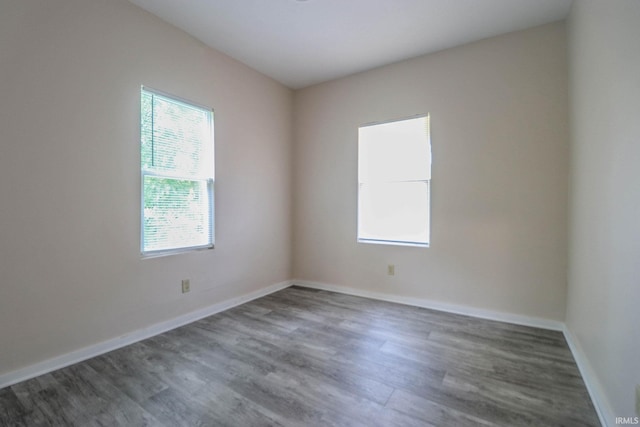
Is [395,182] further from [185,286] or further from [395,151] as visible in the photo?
[185,286]

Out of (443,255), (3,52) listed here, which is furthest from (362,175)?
(3,52)

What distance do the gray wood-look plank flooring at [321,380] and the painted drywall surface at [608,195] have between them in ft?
1.25

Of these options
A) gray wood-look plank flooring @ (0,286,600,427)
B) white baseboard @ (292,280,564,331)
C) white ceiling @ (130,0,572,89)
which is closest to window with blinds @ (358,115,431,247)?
white baseboard @ (292,280,564,331)

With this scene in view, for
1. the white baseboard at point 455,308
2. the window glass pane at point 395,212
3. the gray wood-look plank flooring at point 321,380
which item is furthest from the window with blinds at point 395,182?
the gray wood-look plank flooring at point 321,380

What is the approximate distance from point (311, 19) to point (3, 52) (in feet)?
7.12

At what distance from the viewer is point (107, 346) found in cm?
221

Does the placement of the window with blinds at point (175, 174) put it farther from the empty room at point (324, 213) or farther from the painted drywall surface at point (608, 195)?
the painted drywall surface at point (608, 195)

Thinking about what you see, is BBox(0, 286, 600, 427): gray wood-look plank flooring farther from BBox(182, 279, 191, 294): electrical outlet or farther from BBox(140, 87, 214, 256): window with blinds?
BBox(140, 87, 214, 256): window with blinds

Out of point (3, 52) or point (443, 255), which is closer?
point (3, 52)

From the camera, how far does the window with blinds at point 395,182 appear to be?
10.5 feet

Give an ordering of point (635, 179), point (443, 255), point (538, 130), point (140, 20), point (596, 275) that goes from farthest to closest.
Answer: point (443, 255), point (538, 130), point (140, 20), point (596, 275), point (635, 179)

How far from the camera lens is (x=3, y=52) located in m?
1.73

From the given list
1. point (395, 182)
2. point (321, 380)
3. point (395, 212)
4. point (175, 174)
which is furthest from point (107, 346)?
point (395, 182)

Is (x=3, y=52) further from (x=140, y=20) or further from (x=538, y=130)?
(x=538, y=130)
